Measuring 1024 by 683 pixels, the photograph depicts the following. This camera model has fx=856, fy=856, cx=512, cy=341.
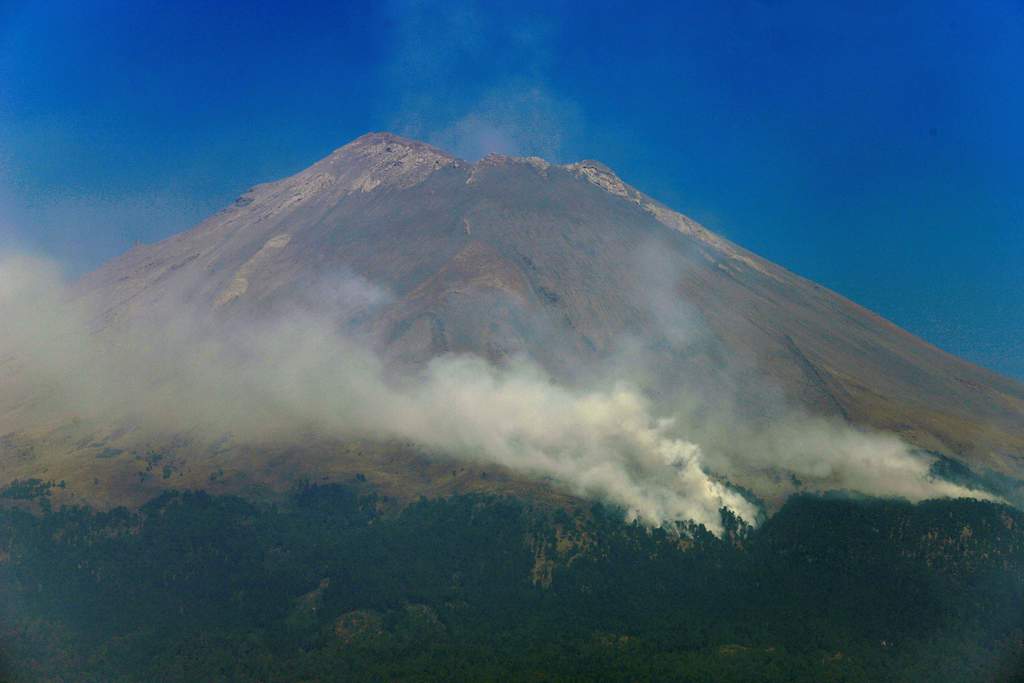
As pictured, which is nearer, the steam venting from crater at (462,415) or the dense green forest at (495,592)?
the dense green forest at (495,592)

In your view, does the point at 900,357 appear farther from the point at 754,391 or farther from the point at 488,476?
the point at 488,476

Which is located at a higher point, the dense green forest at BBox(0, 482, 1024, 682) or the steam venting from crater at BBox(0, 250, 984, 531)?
the steam venting from crater at BBox(0, 250, 984, 531)

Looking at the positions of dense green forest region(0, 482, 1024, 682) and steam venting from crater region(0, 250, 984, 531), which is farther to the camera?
steam venting from crater region(0, 250, 984, 531)

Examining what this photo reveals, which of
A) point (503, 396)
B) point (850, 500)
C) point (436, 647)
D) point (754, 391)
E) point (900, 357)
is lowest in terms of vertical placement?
point (436, 647)

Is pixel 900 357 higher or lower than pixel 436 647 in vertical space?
higher

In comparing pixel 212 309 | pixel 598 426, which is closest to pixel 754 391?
A: pixel 598 426

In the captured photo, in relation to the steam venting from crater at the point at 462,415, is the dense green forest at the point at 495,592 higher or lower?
lower
